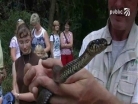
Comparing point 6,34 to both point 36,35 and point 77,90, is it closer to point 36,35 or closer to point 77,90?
point 36,35

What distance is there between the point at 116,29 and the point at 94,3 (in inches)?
601

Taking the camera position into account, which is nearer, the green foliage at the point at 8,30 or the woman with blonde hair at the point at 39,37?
the woman with blonde hair at the point at 39,37

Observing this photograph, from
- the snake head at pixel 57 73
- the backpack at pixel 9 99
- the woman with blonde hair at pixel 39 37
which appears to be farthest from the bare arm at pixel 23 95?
the snake head at pixel 57 73

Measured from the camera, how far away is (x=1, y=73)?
18.5 ft

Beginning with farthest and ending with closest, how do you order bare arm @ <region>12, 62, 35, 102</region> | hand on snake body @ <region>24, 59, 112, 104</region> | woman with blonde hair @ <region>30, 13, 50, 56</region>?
1. woman with blonde hair @ <region>30, 13, 50, 56</region>
2. bare arm @ <region>12, 62, 35, 102</region>
3. hand on snake body @ <region>24, 59, 112, 104</region>

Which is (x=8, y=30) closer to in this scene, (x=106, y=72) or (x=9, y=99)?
(x=9, y=99)

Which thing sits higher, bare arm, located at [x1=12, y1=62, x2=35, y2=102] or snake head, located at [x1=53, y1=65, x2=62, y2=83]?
snake head, located at [x1=53, y1=65, x2=62, y2=83]

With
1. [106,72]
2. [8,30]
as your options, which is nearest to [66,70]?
[106,72]

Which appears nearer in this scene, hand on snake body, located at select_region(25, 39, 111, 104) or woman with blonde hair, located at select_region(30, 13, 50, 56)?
hand on snake body, located at select_region(25, 39, 111, 104)

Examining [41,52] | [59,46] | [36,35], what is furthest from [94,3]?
[41,52]

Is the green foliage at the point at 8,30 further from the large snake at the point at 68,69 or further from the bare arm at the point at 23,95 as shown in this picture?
the large snake at the point at 68,69

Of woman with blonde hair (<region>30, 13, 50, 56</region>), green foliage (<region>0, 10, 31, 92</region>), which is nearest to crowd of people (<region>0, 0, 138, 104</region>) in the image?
woman with blonde hair (<region>30, 13, 50, 56</region>)

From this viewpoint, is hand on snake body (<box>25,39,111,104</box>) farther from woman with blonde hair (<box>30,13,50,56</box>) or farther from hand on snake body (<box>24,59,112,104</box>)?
woman with blonde hair (<box>30,13,50,56</box>)

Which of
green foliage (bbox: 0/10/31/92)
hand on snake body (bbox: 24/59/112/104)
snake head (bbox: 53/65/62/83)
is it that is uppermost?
snake head (bbox: 53/65/62/83)
